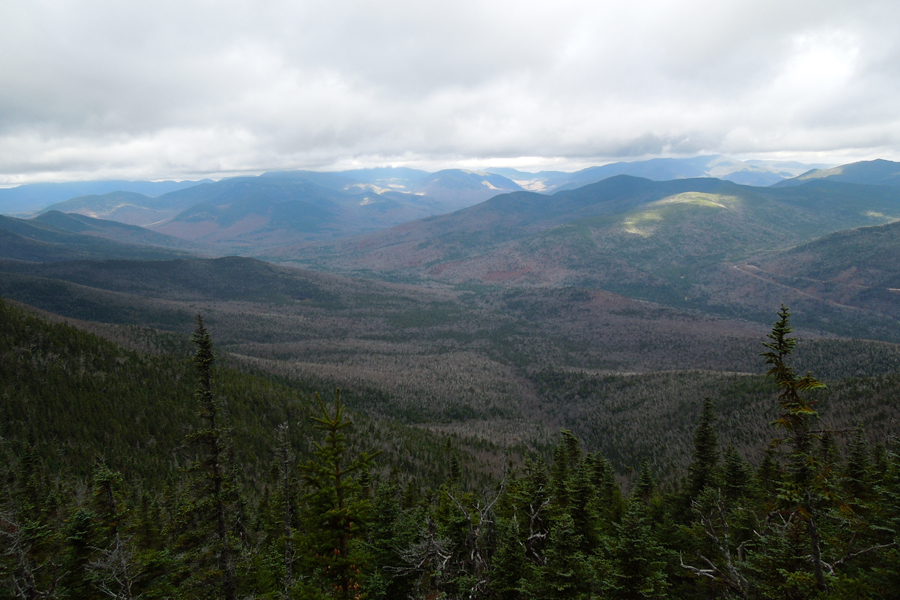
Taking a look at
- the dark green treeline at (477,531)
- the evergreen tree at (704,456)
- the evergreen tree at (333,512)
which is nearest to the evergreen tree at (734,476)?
the dark green treeline at (477,531)

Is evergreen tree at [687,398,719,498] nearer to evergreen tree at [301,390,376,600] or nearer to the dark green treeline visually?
the dark green treeline

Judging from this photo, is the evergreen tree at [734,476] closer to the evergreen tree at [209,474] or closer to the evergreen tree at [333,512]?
the evergreen tree at [333,512]

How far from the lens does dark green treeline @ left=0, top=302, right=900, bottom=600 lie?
14.3m

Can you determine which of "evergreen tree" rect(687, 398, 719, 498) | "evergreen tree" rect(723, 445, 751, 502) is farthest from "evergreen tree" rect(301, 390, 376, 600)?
"evergreen tree" rect(723, 445, 751, 502)

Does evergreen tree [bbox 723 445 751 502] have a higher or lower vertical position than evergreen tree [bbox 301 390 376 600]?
lower

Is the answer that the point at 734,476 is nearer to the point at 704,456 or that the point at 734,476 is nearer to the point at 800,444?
the point at 704,456

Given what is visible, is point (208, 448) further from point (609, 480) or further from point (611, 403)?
point (611, 403)

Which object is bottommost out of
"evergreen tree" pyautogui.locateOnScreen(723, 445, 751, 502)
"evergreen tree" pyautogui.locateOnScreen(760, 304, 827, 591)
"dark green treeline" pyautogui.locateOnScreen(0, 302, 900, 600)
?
"evergreen tree" pyautogui.locateOnScreen(723, 445, 751, 502)

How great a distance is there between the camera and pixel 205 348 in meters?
18.2

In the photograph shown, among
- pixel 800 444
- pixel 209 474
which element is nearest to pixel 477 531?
pixel 209 474

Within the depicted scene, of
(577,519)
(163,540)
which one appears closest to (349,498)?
(577,519)

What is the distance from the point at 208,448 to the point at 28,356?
99.5 metres

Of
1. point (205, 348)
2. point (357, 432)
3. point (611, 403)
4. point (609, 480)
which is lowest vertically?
point (611, 403)

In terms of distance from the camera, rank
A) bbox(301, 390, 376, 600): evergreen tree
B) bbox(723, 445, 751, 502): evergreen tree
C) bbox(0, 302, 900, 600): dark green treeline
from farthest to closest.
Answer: bbox(723, 445, 751, 502): evergreen tree, bbox(301, 390, 376, 600): evergreen tree, bbox(0, 302, 900, 600): dark green treeline
